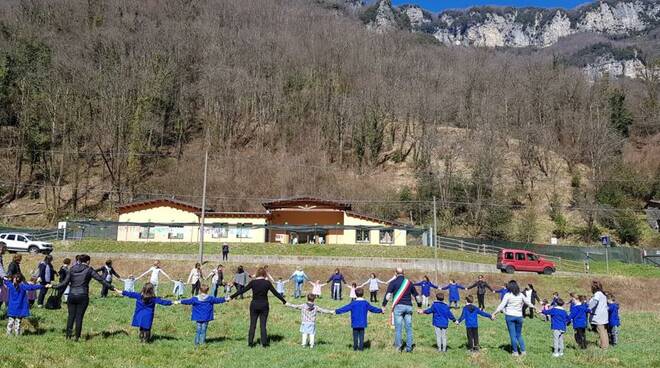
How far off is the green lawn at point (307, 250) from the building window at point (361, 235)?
24.4 ft

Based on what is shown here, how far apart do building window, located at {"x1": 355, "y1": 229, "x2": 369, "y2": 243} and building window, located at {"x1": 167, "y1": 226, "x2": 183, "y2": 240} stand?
60.6 ft

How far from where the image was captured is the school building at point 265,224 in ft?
171

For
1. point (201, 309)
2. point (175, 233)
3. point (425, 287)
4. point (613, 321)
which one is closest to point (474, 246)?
point (425, 287)

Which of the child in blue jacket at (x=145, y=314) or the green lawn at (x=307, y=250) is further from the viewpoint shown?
the green lawn at (x=307, y=250)

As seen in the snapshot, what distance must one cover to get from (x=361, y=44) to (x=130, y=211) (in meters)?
73.0

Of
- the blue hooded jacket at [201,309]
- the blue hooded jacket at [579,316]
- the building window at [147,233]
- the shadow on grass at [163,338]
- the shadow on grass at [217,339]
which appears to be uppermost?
the building window at [147,233]

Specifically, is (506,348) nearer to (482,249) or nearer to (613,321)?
(613,321)

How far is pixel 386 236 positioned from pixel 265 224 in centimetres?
1288

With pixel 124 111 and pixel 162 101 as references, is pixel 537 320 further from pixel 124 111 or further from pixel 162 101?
pixel 162 101

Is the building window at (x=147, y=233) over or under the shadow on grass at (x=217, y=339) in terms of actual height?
over

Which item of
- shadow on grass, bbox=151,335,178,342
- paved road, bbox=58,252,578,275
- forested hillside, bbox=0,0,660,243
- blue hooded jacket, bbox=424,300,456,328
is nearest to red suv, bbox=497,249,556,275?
paved road, bbox=58,252,578,275

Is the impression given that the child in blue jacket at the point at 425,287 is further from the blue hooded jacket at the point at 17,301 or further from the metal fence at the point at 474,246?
the metal fence at the point at 474,246

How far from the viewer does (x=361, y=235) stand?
5453 cm

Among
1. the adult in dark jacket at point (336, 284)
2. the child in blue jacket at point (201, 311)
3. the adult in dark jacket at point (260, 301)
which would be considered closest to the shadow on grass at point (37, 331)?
the child in blue jacket at point (201, 311)
